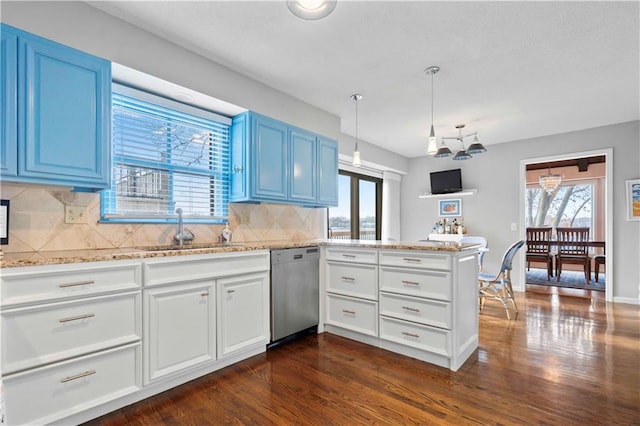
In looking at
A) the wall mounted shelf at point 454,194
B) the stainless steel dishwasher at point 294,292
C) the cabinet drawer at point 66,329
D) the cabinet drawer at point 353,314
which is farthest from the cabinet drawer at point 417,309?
the wall mounted shelf at point 454,194

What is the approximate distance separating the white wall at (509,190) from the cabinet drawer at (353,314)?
3.75m

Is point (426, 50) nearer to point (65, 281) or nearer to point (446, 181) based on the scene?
point (65, 281)

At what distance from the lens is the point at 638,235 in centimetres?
436

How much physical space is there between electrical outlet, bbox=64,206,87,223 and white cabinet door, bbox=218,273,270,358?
3.31 ft

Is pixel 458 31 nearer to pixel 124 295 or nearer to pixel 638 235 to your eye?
pixel 124 295

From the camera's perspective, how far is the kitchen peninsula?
1544 millimetres

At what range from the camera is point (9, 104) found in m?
1.69

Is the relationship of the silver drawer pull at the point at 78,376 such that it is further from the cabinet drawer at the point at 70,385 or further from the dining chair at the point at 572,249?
the dining chair at the point at 572,249

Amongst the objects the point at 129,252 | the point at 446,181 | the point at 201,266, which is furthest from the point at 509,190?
the point at 129,252

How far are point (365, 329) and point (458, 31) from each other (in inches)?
98.1

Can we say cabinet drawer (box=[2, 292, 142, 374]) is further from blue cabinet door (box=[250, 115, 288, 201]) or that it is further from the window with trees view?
the window with trees view

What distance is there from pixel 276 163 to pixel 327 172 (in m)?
0.80

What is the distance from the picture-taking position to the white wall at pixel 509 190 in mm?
4426

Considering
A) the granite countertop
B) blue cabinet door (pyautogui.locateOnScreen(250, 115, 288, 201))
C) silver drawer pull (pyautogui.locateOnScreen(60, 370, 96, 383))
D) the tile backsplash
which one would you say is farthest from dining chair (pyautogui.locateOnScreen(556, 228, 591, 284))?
silver drawer pull (pyautogui.locateOnScreen(60, 370, 96, 383))
